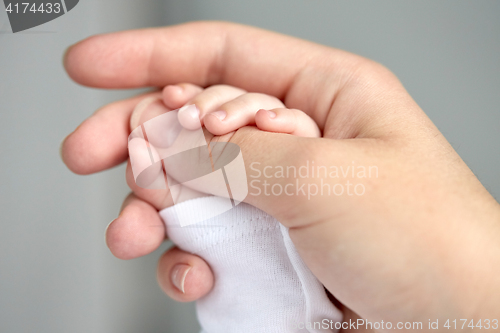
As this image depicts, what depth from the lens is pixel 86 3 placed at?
826mm

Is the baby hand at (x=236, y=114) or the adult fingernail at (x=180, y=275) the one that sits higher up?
the baby hand at (x=236, y=114)

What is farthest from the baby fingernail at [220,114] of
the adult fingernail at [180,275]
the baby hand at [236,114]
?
the adult fingernail at [180,275]

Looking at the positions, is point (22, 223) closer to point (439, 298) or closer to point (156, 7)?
point (439, 298)

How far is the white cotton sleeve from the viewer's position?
481mm

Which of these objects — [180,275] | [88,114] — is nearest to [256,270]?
[180,275]

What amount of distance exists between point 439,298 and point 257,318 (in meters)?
0.26

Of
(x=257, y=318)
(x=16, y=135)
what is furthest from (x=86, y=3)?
(x=257, y=318)

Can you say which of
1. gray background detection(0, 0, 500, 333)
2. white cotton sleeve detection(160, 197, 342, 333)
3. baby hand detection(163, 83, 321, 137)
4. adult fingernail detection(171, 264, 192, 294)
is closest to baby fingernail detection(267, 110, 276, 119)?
baby hand detection(163, 83, 321, 137)

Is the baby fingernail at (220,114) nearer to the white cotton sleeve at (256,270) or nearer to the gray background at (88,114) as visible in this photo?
the white cotton sleeve at (256,270)

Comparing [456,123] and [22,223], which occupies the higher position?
[456,123]

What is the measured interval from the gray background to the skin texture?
0.68 ft

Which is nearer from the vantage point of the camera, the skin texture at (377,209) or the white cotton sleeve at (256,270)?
the skin texture at (377,209)

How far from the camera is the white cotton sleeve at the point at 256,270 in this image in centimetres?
48

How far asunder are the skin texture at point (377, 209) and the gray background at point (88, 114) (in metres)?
0.21
